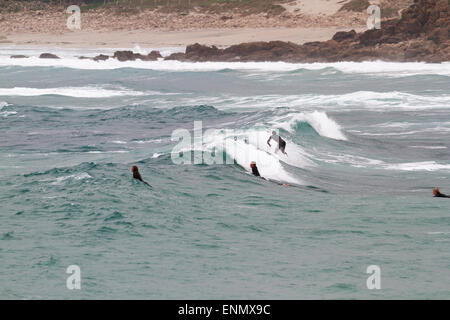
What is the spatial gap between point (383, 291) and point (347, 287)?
44cm

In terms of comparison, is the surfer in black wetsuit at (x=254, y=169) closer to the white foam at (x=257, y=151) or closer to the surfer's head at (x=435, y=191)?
the white foam at (x=257, y=151)

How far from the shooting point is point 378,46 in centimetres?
6400

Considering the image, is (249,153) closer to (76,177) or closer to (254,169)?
(254,169)

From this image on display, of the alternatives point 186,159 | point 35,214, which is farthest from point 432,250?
point 186,159

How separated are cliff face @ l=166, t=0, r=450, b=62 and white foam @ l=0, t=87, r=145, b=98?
22.6m

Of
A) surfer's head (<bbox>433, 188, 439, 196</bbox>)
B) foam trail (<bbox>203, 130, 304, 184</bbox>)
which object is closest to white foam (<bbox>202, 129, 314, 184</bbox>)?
foam trail (<bbox>203, 130, 304, 184</bbox>)

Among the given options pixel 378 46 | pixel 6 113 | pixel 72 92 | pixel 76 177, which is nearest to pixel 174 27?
pixel 378 46

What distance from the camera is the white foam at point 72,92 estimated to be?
139 ft

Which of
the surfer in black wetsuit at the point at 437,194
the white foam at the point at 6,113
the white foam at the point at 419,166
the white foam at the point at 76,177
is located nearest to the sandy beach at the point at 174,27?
the white foam at the point at 6,113

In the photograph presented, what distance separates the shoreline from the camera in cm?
7781

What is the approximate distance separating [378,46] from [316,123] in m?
37.9

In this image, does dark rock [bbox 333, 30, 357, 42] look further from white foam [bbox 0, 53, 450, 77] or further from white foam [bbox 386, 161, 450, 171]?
white foam [bbox 386, 161, 450, 171]

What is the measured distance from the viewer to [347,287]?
444 inches
